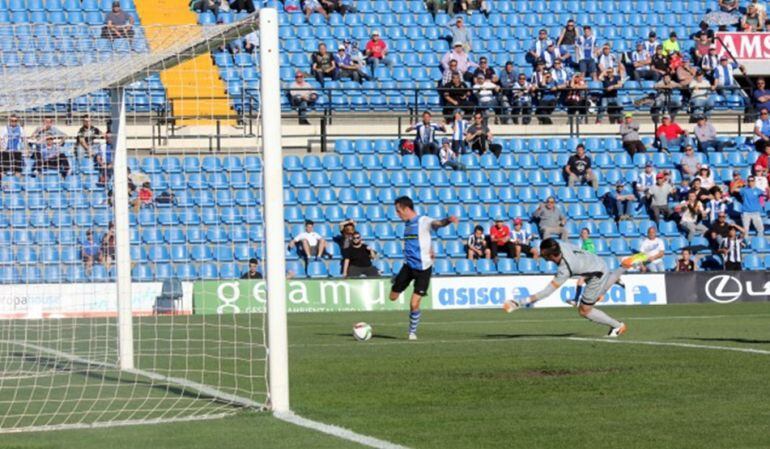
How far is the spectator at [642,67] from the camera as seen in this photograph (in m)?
39.0

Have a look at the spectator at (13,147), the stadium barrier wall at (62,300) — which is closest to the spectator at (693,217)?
the stadium barrier wall at (62,300)

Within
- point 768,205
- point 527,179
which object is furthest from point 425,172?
point 768,205

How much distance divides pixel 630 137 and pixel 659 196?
224 centimetres

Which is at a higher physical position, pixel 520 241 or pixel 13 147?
pixel 13 147

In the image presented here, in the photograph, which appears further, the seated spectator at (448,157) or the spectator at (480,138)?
the spectator at (480,138)

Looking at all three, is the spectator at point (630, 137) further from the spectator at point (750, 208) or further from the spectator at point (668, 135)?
the spectator at point (750, 208)

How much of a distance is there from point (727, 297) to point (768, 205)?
4194mm

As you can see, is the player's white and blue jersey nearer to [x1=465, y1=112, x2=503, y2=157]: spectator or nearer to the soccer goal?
the soccer goal

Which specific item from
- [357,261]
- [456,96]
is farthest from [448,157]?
[357,261]

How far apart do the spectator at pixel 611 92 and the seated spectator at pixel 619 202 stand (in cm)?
279

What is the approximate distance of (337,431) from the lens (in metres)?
10.1

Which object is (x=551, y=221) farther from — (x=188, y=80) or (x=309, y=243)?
(x=188, y=80)

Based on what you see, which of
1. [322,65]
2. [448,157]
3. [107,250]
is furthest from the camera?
[322,65]

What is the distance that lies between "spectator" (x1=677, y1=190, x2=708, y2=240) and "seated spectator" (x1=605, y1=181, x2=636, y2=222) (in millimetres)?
1322
